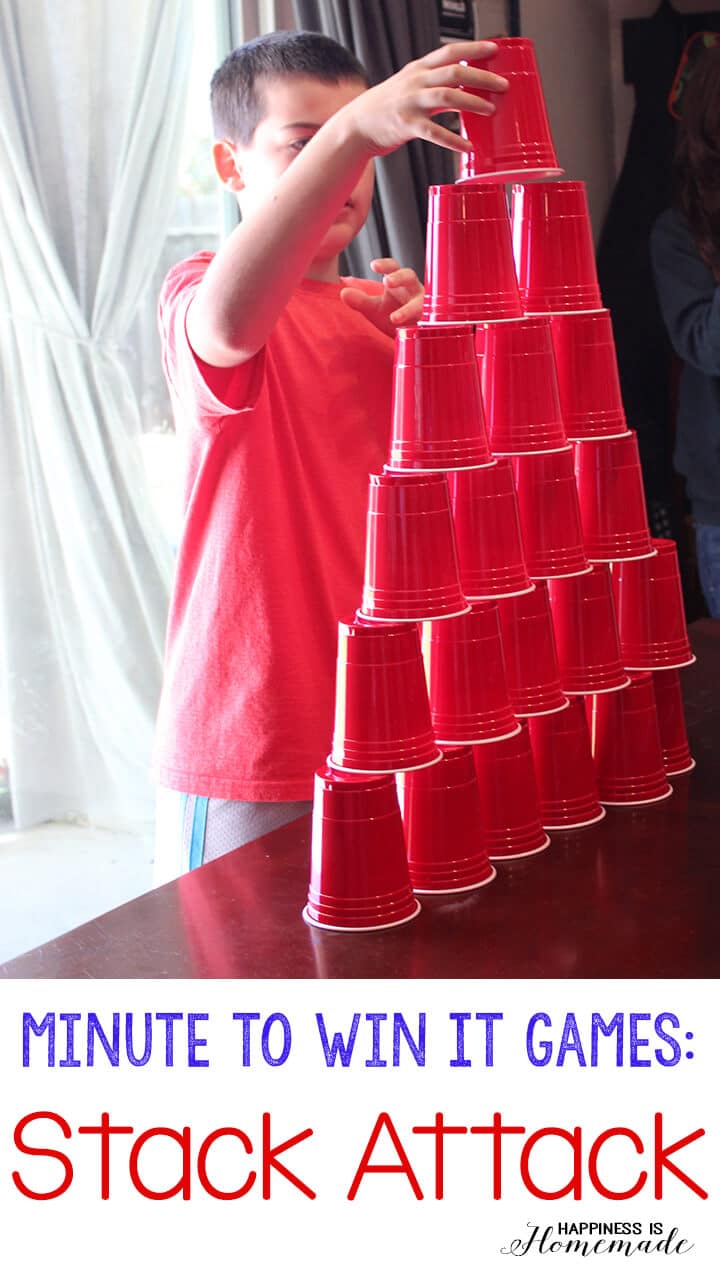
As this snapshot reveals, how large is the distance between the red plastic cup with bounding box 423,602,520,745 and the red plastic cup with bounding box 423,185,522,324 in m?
0.27

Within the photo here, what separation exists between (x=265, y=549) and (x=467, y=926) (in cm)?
54

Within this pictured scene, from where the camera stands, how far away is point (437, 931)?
3.42 ft

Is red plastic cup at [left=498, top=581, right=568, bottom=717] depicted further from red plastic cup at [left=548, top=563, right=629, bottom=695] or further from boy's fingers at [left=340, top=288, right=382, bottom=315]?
boy's fingers at [left=340, top=288, right=382, bottom=315]

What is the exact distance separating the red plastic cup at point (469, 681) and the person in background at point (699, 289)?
171 cm

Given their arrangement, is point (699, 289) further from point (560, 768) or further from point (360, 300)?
point (560, 768)

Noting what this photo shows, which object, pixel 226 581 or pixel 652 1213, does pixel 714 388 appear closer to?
pixel 226 581

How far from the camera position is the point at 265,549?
1.46 meters

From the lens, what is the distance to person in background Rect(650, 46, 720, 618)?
2.68m

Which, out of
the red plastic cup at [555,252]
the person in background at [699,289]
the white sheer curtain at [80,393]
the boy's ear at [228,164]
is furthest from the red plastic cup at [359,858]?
the person in background at [699,289]

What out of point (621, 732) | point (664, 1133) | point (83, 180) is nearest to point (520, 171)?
point (621, 732)

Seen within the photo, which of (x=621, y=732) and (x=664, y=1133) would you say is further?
(x=621, y=732)

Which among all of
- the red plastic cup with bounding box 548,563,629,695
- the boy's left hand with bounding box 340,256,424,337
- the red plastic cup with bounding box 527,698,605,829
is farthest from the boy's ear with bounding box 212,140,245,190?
the red plastic cup with bounding box 527,698,605,829

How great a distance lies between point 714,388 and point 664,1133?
7.21 ft

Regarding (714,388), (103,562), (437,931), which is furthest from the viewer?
(714,388)
